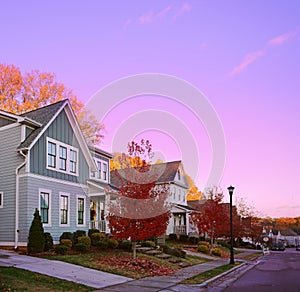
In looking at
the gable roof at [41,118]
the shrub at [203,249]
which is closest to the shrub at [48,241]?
the gable roof at [41,118]

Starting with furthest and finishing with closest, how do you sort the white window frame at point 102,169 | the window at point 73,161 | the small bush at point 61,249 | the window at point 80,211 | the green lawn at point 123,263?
1. the white window frame at point 102,169
2. the window at point 80,211
3. the window at point 73,161
4. the small bush at point 61,249
5. the green lawn at point 123,263

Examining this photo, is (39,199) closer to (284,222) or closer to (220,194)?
(220,194)

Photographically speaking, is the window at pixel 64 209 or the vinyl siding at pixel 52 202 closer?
the vinyl siding at pixel 52 202

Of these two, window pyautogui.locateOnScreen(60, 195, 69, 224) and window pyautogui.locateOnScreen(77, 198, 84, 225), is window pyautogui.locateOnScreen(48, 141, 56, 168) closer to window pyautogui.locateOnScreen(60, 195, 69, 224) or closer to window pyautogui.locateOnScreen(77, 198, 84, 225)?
window pyautogui.locateOnScreen(60, 195, 69, 224)

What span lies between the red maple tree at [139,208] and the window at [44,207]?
4199 millimetres

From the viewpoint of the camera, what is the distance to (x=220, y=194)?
3212cm

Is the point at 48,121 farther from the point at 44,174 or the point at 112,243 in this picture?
the point at 112,243

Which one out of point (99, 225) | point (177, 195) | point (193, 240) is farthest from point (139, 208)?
point (177, 195)

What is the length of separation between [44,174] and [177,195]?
29.0 m

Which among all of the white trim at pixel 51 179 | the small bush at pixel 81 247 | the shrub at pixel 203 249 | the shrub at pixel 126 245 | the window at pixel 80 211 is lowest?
the shrub at pixel 203 249

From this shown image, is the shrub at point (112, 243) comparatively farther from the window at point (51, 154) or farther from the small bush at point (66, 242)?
the window at point (51, 154)

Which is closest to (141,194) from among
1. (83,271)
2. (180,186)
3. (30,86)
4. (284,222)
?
(83,271)

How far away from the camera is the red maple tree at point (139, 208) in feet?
62.3

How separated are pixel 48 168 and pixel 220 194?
14725 mm
